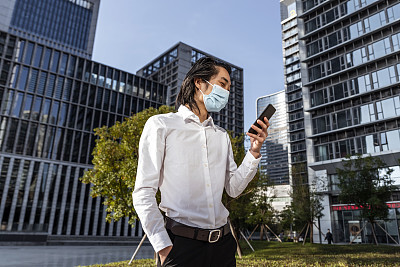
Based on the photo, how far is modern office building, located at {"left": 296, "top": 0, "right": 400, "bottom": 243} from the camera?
30.6 m

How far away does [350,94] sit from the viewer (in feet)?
112

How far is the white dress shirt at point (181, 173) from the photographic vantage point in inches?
69.0

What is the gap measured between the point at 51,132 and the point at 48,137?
80cm

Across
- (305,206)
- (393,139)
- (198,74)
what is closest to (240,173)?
(198,74)

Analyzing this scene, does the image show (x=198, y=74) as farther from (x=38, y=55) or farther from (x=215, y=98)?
(x=38, y=55)

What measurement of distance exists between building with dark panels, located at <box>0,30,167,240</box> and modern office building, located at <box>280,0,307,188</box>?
38587 millimetres

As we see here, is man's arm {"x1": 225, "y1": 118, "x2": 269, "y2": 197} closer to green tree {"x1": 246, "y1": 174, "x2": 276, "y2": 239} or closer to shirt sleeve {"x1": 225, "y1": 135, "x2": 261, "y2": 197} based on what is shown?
shirt sleeve {"x1": 225, "y1": 135, "x2": 261, "y2": 197}

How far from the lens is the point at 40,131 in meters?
39.4

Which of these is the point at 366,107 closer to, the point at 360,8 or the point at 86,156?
the point at 360,8

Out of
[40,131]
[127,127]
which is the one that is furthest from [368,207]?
[40,131]

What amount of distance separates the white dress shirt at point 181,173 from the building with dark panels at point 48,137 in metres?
39.9

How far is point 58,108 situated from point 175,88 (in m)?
Result: 33.5

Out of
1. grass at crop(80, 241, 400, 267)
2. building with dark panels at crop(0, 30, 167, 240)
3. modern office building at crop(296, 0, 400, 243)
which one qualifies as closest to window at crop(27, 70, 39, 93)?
building with dark panels at crop(0, 30, 167, 240)

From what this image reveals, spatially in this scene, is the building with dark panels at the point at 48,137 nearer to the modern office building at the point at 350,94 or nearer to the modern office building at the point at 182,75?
the modern office building at the point at 182,75
